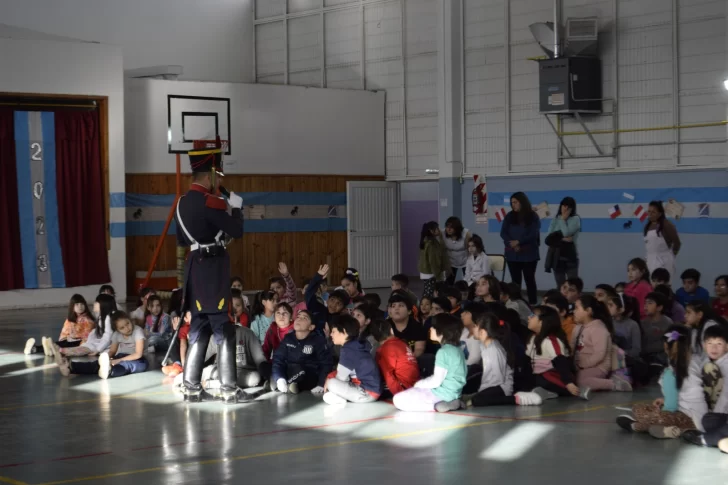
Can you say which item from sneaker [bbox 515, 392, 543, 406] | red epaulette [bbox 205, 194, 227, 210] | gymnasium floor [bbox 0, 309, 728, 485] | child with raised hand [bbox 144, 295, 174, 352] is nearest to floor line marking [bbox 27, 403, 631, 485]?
gymnasium floor [bbox 0, 309, 728, 485]

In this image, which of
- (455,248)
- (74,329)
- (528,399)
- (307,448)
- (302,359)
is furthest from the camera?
(455,248)

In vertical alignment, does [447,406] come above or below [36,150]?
below

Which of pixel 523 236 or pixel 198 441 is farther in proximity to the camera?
pixel 523 236

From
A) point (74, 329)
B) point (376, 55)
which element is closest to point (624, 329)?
point (74, 329)

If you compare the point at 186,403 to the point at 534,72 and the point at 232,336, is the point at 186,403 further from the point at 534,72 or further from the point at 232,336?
the point at 534,72

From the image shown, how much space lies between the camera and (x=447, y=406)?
7996 mm

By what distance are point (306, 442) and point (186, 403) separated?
1.90 m

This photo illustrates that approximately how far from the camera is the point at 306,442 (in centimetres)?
693

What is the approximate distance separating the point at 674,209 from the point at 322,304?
783cm

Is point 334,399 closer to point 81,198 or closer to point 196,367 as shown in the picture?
point 196,367

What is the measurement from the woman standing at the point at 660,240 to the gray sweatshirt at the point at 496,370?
18.6 feet

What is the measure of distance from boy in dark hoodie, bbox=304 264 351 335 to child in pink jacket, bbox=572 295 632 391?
2.46 meters

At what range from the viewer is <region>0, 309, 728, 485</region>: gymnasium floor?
6.03 meters

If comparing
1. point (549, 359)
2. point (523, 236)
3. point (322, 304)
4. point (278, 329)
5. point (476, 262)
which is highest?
point (523, 236)
